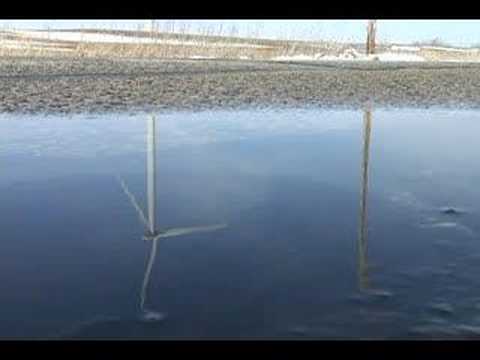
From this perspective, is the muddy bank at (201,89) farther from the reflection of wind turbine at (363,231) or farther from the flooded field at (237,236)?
the reflection of wind turbine at (363,231)

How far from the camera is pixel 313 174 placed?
23.1ft

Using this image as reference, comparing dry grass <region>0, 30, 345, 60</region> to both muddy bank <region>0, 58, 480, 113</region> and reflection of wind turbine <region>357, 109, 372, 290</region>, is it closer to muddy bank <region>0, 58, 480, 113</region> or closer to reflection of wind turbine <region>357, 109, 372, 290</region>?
muddy bank <region>0, 58, 480, 113</region>

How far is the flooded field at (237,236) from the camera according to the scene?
333 centimetres

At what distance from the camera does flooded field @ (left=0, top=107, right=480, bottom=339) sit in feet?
10.9

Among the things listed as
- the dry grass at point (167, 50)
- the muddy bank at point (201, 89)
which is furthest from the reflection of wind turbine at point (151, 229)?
the dry grass at point (167, 50)

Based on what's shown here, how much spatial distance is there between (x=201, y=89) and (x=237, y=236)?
11342 mm

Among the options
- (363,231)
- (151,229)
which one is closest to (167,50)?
(151,229)

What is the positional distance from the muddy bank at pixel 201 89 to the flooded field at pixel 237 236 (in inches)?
145

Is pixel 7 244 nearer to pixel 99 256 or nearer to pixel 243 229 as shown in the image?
pixel 99 256

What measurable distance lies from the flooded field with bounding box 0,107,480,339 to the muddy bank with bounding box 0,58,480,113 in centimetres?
368

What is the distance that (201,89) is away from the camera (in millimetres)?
15836

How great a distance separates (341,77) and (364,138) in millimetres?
12606

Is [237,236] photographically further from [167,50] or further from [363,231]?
[167,50]

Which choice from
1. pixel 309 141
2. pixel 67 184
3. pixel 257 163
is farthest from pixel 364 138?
pixel 67 184
